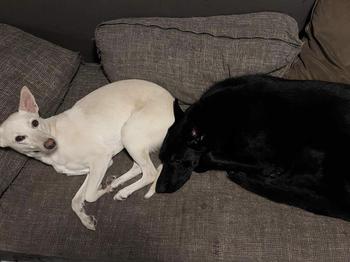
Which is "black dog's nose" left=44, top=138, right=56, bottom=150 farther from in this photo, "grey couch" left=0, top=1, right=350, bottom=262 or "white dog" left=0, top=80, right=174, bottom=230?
"grey couch" left=0, top=1, right=350, bottom=262

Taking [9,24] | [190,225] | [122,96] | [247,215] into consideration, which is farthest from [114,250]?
[9,24]

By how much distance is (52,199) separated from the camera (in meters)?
1.71

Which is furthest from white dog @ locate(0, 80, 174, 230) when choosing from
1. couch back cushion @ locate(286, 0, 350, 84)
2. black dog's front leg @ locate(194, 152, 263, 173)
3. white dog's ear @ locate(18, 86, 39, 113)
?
couch back cushion @ locate(286, 0, 350, 84)

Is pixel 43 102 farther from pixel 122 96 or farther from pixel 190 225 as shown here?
pixel 190 225

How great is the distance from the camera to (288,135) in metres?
1.57

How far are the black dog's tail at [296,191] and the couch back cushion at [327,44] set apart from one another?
0.50 meters

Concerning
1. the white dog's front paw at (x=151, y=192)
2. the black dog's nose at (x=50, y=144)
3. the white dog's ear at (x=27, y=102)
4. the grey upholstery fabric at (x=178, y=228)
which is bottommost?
the grey upholstery fabric at (x=178, y=228)

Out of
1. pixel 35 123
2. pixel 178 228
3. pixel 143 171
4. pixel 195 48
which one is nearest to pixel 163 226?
pixel 178 228

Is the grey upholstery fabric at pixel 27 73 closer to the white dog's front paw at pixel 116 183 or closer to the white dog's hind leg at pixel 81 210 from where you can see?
the white dog's hind leg at pixel 81 210

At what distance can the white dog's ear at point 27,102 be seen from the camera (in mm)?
1712

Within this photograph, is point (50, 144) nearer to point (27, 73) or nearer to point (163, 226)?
point (27, 73)

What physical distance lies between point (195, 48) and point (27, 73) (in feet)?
2.64

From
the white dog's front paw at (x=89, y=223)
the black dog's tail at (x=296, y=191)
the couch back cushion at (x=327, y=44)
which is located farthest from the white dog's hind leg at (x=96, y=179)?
the couch back cushion at (x=327, y=44)

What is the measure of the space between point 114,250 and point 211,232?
1.23 ft
